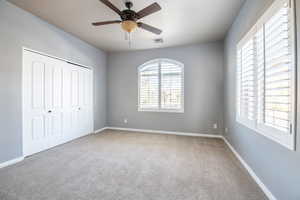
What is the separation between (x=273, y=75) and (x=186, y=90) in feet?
9.61

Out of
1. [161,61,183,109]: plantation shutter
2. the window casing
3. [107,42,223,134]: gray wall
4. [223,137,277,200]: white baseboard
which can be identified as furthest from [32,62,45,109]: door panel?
[223,137,277,200]: white baseboard

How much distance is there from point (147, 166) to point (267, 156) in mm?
1768

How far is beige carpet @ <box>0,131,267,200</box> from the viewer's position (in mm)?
1832

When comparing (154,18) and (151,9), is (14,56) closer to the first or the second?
(151,9)

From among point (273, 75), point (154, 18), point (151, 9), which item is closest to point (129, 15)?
point (151, 9)

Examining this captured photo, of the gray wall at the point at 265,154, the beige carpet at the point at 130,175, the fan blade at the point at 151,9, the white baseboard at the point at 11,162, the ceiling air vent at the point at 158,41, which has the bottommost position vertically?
the beige carpet at the point at 130,175

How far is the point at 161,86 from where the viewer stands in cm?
490

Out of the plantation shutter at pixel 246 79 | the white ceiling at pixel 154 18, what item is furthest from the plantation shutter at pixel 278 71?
the white ceiling at pixel 154 18

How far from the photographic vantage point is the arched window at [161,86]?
472 centimetres

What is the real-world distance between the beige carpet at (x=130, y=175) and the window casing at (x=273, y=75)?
35.4 inches

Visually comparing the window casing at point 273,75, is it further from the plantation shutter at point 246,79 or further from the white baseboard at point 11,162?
the white baseboard at point 11,162

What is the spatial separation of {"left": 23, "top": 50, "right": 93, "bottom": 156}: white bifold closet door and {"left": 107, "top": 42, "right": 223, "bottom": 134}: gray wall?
1.05 metres

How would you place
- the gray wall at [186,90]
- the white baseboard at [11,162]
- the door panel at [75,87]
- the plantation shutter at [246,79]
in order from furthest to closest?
the gray wall at [186,90], the door panel at [75,87], the white baseboard at [11,162], the plantation shutter at [246,79]

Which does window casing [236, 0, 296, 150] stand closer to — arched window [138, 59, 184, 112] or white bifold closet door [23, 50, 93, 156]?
arched window [138, 59, 184, 112]
